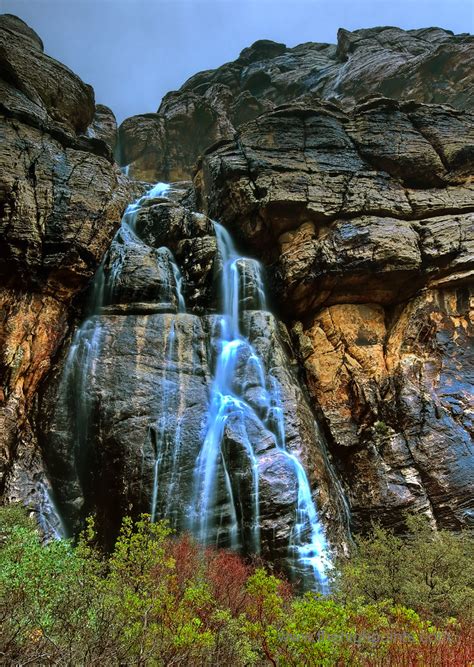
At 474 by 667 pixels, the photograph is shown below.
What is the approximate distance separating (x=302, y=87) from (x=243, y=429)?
55.7 meters

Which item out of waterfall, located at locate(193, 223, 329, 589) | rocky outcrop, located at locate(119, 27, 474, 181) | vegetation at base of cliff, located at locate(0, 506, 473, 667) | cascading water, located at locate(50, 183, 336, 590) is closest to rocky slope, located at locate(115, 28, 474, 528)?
cascading water, located at locate(50, 183, 336, 590)

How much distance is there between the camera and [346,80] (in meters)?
54.8

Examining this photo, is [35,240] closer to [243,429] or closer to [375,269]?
[243,429]

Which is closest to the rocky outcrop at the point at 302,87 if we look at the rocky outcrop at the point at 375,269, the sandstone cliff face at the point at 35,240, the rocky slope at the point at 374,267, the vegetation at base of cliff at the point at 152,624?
the rocky slope at the point at 374,267

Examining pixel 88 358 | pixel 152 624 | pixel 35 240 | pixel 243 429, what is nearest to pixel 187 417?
pixel 243 429

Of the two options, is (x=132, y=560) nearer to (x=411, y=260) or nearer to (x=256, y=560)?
(x=256, y=560)

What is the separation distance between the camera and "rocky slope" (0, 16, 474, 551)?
1930 cm

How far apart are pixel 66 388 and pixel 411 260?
18935 mm

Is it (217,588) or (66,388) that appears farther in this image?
(66,388)

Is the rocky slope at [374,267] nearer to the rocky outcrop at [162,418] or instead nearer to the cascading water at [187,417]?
the rocky outcrop at [162,418]

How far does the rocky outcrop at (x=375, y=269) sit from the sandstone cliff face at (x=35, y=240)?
29.9ft

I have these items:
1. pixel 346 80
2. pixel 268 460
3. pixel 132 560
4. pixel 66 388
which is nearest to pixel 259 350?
pixel 268 460

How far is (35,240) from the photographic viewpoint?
21.0m

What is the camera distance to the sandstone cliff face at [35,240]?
731 inches
